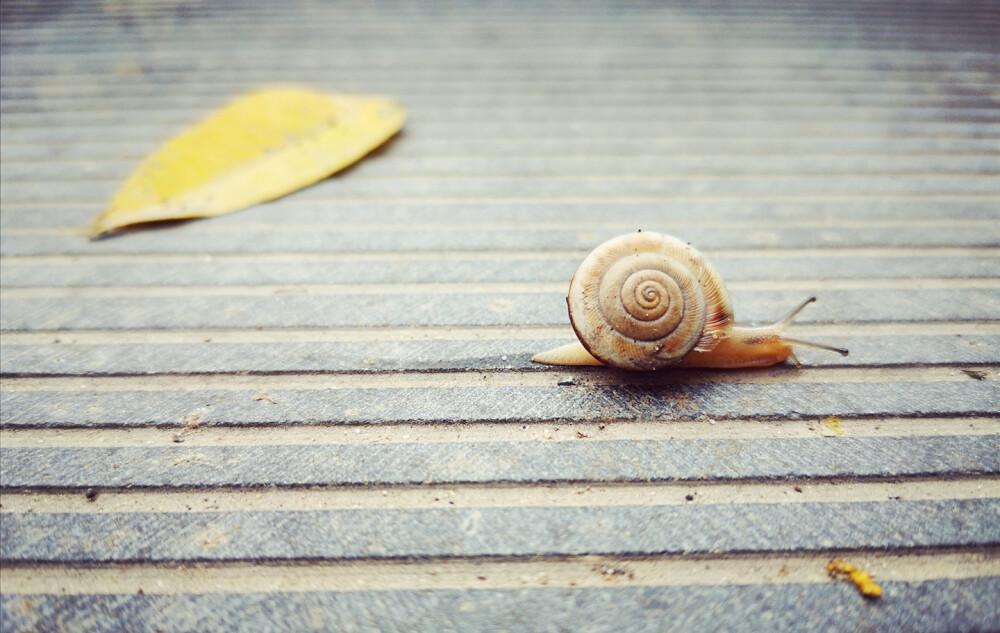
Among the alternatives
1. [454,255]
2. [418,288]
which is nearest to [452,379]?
[418,288]

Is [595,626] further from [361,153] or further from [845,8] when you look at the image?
[845,8]

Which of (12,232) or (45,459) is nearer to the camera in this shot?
(45,459)

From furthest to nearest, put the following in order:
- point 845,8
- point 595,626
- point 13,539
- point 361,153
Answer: point 845,8 < point 361,153 < point 13,539 < point 595,626

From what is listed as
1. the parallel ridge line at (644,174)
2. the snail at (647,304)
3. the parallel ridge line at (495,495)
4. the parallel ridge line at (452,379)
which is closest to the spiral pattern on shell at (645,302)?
the snail at (647,304)

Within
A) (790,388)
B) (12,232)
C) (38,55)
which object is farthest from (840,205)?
(38,55)

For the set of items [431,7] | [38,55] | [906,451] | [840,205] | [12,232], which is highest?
[431,7]

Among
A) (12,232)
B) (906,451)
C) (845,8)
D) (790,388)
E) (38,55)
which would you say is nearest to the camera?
(906,451)
